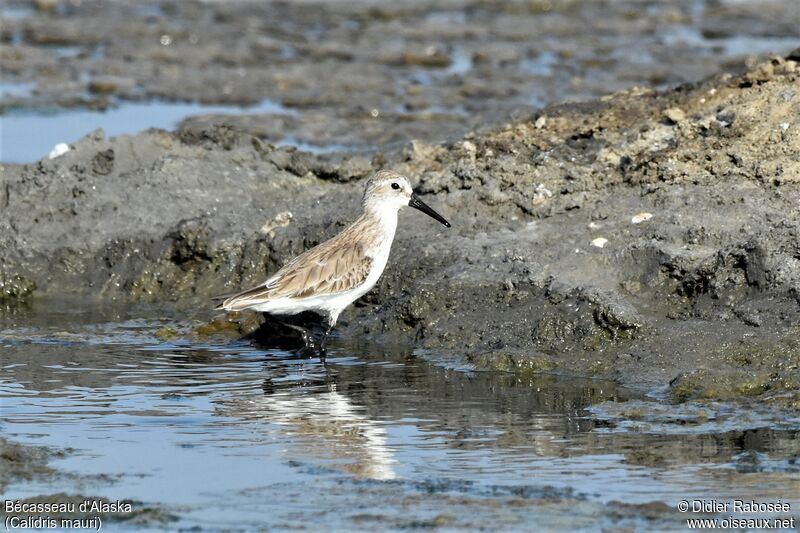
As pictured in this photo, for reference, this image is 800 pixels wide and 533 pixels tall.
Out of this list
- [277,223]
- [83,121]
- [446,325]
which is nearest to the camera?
[446,325]

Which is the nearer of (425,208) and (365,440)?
(365,440)

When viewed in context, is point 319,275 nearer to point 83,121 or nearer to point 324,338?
point 324,338

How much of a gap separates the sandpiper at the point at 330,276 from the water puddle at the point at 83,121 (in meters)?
6.27

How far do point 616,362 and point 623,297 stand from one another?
705mm

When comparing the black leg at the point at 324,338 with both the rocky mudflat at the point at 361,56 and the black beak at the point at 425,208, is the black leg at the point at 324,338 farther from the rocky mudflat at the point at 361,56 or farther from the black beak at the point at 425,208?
the rocky mudflat at the point at 361,56

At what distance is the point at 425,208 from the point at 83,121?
8.68m

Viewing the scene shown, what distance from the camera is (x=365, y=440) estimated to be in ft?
24.4

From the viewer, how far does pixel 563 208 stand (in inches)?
413

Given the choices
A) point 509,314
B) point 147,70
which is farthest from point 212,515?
point 147,70

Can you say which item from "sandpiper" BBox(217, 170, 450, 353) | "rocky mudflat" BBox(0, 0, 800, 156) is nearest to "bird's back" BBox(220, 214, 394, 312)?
"sandpiper" BBox(217, 170, 450, 353)

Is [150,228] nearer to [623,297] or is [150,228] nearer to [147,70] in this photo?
[623,297]

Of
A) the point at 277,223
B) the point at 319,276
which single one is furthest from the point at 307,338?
the point at 277,223

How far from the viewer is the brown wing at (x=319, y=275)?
9727mm

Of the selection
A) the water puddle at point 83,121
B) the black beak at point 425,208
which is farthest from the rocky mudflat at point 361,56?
the black beak at point 425,208
